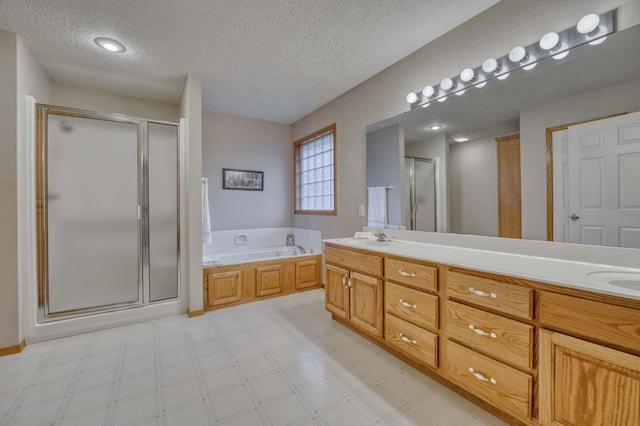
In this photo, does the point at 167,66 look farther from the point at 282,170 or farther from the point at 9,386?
the point at 9,386

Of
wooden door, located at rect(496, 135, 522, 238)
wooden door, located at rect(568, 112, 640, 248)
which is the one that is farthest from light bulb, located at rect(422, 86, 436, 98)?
wooden door, located at rect(568, 112, 640, 248)

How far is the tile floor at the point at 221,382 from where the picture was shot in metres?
1.46

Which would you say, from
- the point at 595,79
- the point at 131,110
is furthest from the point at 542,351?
the point at 131,110

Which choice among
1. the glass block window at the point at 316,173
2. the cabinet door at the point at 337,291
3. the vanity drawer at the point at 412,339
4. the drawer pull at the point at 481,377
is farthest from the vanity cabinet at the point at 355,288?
the glass block window at the point at 316,173

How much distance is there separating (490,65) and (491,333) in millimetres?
1719

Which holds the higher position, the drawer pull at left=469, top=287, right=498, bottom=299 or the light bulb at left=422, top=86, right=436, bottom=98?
the light bulb at left=422, top=86, right=436, bottom=98

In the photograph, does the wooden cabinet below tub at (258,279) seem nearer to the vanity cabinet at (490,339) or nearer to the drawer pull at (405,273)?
the drawer pull at (405,273)

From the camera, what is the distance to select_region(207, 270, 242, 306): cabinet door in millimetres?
2988

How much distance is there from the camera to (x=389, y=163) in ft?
8.73

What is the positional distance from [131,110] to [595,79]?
4.31 metres

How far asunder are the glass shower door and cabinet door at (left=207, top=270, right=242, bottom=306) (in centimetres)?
68

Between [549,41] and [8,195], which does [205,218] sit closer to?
[8,195]

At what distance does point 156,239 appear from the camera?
2783mm

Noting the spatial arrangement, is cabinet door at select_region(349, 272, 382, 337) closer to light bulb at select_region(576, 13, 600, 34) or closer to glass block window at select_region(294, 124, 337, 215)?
glass block window at select_region(294, 124, 337, 215)
